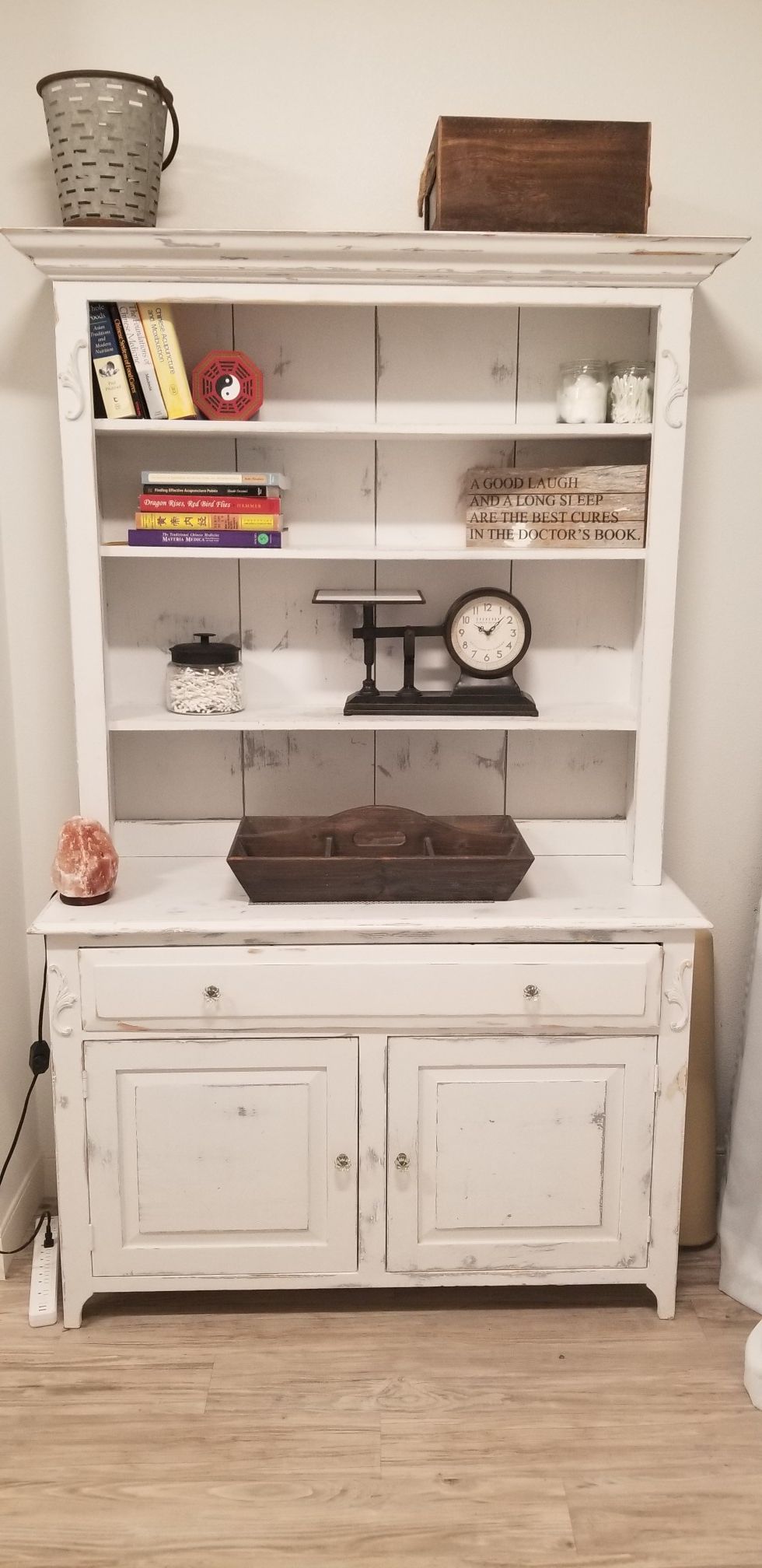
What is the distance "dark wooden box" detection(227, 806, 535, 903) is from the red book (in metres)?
0.62

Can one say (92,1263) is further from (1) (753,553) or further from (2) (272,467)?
(1) (753,553)

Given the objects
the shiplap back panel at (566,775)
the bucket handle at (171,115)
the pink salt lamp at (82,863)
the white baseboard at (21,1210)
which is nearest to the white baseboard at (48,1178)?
the white baseboard at (21,1210)

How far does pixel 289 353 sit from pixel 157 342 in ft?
A: 1.02

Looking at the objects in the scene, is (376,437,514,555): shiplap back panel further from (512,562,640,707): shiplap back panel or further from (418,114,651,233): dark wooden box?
(418,114,651,233): dark wooden box

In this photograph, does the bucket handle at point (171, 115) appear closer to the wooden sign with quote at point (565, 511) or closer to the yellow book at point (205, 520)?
the yellow book at point (205, 520)

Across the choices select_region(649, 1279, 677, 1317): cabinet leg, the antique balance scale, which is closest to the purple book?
the antique balance scale

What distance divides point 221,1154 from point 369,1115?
0.29 meters

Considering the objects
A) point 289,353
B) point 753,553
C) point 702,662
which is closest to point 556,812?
point 702,662

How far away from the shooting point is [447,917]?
2129 millimetres

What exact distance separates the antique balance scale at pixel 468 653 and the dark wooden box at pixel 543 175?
674 millimetres

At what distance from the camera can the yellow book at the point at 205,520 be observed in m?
2.21

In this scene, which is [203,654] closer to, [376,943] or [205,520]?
[205,520]

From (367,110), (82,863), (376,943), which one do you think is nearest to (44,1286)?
(82,863)

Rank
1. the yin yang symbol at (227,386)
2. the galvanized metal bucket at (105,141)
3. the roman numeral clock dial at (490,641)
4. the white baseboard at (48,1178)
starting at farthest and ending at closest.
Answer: the white baseboard at (48,1178)
the roman numeral clock dial at (490,641)
the yin yang symbol at (227,386)
the galvanized metal bucket at (105,141)
